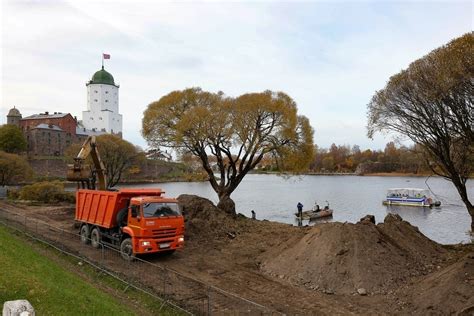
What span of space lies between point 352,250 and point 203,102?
1903cm

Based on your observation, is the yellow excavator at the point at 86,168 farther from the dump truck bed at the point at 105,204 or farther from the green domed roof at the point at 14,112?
the green domed roof at the point at 14,112

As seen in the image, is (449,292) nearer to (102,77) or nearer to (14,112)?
(14,112)

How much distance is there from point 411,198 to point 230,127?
37828 mm

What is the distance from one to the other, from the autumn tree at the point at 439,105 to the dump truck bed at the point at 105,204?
13.8 meters

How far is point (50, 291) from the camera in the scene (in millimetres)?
9750

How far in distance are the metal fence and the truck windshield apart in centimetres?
192

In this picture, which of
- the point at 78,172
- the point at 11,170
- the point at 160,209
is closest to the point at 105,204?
the point at 160,209

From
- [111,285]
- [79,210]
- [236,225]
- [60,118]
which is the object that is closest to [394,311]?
[111,285]

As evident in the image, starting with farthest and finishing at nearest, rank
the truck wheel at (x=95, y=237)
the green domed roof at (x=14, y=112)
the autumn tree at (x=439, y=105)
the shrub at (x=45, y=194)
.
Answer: the green domed roof at (x=14, y=112)
the shrub at (x=45, y=194)
the truck wheel at (x=95, y=237)
the autumn tree at (x=439, y=105)

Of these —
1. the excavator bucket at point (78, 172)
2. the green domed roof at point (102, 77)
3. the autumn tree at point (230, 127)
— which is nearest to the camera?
the excavator bucket at point (78, 172)

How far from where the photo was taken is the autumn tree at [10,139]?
94938mm

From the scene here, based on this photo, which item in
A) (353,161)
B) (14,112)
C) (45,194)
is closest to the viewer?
(45,194)

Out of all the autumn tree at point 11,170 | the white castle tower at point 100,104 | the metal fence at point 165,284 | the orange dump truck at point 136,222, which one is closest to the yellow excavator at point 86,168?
the metal fence at point 165,284

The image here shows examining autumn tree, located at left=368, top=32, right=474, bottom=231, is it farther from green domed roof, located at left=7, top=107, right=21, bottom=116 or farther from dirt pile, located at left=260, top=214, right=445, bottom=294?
green domed roof, located at left=7, top=107, right=21, bottom=116
